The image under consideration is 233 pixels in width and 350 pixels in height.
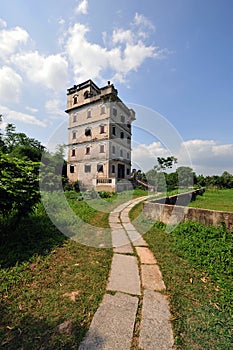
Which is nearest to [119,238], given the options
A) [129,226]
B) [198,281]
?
[129,226]

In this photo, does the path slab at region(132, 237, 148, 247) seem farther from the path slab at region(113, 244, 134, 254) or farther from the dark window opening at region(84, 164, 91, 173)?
the dark window opening at region(84, 164, 91, 173)

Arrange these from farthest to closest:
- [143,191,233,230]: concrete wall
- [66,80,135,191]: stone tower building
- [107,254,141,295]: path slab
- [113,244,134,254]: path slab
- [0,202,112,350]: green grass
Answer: [66,80,135,191]: stone tower building < [143,191,233,230]: concrete wall < [113,244,134,254]: path slab < [107,254,141,295]: path slab < [0,202,112,350]: green grass

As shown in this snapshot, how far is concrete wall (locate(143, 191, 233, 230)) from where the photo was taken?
13.7 feet

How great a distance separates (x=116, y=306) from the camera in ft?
6.59

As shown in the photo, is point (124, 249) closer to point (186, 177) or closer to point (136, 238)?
point (136, 238)

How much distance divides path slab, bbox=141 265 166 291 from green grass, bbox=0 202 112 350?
0.65 m

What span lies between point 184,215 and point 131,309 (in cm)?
357

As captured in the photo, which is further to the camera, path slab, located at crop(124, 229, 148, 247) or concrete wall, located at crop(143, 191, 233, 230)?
concrete wall, located at crop(143, 191, 233, 230)

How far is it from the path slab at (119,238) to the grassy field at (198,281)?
60cm

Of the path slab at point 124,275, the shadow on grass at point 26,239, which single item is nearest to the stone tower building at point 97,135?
the shadow on grass at point 26,239

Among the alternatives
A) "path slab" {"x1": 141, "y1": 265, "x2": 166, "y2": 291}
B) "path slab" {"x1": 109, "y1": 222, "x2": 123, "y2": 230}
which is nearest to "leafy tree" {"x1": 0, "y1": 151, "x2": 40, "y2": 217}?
"path slab" {"x1": 109, "y1": 222, "x2": 123, "y2": 230}

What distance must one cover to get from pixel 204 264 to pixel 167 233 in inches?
68.3

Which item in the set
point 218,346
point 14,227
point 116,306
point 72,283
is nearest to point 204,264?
point 218,346

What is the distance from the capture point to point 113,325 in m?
1.74
